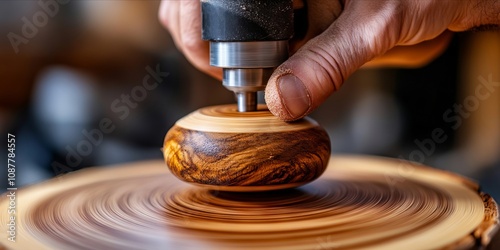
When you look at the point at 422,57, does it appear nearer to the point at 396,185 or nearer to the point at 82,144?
the point at 396,185

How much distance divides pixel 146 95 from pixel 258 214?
202 cm

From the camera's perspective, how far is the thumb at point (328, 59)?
0.76 meters

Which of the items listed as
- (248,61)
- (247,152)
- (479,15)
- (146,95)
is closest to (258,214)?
(247,152)

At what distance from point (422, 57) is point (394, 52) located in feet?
0.28

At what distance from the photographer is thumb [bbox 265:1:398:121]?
765 mm

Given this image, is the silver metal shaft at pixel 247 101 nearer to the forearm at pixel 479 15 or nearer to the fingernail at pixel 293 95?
the fingernail at pixel 293 95

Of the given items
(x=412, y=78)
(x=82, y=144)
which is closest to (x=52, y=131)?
(x=82, y=144)

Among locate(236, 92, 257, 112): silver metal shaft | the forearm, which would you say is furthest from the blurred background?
locate(236, 92, 257, 112): silver metal shaft

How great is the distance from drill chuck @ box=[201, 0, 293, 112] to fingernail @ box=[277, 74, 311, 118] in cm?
3

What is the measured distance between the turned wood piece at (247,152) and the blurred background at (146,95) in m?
1.61

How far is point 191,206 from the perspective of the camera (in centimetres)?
79

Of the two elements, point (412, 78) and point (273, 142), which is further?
point (412, 78)

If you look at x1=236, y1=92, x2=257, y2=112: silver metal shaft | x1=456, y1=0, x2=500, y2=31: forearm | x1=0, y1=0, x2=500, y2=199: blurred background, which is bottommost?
x1=0, y1=0, x2=500, y2=199: blurred background

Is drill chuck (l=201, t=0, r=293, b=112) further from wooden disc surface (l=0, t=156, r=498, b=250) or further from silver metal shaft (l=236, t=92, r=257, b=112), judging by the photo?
wooden disc surface (l=0, t=156, r=498, b=250)
